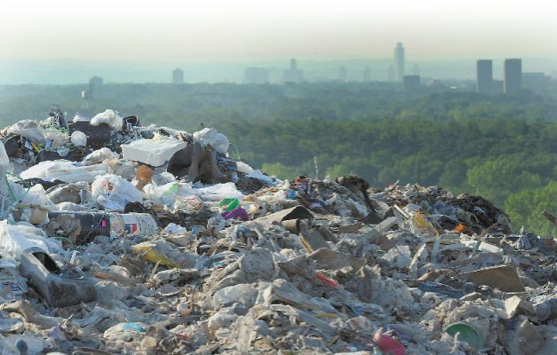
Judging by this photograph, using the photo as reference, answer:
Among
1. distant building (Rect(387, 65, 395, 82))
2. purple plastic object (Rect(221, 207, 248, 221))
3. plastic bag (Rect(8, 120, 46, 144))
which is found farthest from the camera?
distant building (Rect(387, 65, 395, 82))

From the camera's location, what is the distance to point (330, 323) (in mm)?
5574

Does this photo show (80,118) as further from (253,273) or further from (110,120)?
(253,273)

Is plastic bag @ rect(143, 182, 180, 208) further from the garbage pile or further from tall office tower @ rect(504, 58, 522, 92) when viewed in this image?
tall office tower @ rect(504, 58, 522, 92)

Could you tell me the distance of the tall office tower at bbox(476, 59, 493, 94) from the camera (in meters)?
114

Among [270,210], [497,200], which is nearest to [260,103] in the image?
[497,200]

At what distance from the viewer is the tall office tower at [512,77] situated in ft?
375

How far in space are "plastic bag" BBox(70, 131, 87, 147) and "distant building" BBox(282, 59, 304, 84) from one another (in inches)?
4493

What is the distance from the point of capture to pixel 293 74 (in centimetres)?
13038

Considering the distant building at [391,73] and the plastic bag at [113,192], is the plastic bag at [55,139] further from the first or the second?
the distant building at [391,73]

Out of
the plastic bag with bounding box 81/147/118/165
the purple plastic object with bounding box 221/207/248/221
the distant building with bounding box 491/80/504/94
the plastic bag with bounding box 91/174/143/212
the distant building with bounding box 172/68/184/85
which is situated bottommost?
the distant building with bounding box 491/80/504/94

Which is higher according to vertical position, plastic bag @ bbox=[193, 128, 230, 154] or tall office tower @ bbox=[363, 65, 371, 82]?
plastic bag @ bbox=[193, 128, 230, 154]

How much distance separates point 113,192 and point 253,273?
13.4 feet

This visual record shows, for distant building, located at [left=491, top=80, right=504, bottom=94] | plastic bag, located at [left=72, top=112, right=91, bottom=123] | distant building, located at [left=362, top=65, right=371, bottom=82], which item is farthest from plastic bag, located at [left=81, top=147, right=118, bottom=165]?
distant building, located at [left=362, top=65, right=371, bottom=82]

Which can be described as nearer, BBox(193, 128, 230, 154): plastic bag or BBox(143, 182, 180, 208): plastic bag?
BBox(143, 182, 180, 208): plastic bag
